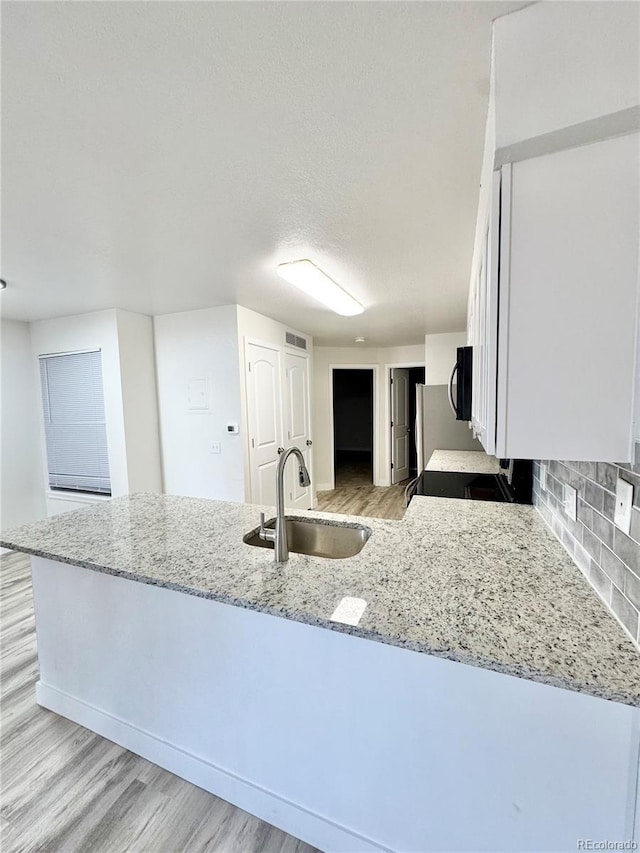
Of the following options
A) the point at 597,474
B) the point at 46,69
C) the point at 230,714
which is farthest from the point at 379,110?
the point at 230,714

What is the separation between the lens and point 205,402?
11.5ft

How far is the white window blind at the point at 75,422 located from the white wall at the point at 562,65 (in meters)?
3.71

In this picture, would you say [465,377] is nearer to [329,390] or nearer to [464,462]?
[464,462]

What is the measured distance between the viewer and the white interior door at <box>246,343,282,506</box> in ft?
11.7

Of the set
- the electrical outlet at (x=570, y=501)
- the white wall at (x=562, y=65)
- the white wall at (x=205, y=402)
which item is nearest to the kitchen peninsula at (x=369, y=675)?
the electrical outlet at (x=570, y=501)

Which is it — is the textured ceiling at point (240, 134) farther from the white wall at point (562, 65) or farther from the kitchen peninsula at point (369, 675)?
the kitchen peninsula at point (369, 675)

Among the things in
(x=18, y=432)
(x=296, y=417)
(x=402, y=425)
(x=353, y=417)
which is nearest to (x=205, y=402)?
(x=296, y=417)

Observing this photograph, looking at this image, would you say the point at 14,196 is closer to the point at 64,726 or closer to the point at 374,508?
the point at 64,726

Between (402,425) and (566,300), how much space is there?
225 inches

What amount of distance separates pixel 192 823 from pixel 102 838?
0.30 meters

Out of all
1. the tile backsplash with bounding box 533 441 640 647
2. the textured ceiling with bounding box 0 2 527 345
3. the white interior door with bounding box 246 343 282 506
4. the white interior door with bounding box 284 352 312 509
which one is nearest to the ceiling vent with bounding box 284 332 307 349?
the white interior door with bounding box 284 352 312 509

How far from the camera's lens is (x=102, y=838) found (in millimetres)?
1257

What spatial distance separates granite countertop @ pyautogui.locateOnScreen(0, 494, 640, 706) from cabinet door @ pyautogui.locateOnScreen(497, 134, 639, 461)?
0.44 m

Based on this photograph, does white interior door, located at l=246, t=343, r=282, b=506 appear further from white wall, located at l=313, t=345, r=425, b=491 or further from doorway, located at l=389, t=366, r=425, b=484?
doorway, located at l=389, t=366, r=425, b=484
